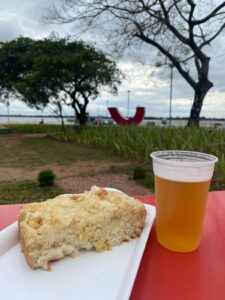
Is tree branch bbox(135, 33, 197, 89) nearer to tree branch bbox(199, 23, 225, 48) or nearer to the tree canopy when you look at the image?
tree branch bbox(199, 23, 225, 48)

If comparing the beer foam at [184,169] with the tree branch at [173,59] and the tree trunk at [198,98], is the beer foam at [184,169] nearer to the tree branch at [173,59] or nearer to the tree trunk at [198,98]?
the tree trunk at [198,98]

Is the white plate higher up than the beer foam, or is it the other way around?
the beer foam

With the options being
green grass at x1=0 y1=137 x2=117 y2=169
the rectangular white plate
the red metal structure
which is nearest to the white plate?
the rectangular white plate

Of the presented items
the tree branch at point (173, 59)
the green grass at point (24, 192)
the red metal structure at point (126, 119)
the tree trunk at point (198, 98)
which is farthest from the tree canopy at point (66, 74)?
the green grass at point (24, 192)

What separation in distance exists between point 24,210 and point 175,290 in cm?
30

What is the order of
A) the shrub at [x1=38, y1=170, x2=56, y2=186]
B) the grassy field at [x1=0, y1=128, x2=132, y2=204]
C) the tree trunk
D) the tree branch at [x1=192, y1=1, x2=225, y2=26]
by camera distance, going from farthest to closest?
the tree trunk
the tree branch at [x1=192, y1=1, x2=225, y2=26]
the shrub at [x1=38, y1=170, x2=56, y2=186]
the grassy field at [x1=0, y1=128, x2=132, y2=204]

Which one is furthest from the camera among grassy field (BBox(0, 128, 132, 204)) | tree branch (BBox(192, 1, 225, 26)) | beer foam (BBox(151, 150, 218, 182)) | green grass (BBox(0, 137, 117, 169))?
tree branch (BBox(192, 1, 225, 26))

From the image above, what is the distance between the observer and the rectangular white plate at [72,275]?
0.43m

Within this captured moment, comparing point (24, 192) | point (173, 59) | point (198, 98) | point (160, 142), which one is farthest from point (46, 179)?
point (173, 59)

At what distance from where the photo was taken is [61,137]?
10758 mm

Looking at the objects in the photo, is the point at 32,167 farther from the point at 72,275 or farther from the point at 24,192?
the point at 72,275

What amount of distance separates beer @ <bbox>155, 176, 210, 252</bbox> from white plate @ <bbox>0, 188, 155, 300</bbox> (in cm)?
6

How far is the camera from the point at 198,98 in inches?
333

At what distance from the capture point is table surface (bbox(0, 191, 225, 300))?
465 millimetres
